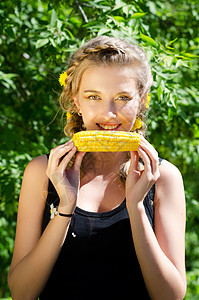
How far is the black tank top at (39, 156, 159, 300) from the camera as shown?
234 centimetres

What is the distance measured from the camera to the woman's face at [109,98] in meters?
2.43

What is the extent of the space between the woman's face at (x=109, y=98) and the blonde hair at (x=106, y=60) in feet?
0.17

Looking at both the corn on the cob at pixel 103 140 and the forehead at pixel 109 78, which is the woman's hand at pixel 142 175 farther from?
the forehead at pixel 109 78

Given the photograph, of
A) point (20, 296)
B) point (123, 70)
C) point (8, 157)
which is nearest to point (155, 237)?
point (20, 296)

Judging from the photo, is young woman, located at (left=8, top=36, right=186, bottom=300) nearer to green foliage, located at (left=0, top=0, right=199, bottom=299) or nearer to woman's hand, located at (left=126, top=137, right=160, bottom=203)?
woman's hand, located at (left=126, top=137, right=160, bottom=203)

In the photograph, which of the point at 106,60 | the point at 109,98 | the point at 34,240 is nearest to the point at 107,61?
the point at 106,60

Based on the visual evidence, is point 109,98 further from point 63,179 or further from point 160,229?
point 160,229

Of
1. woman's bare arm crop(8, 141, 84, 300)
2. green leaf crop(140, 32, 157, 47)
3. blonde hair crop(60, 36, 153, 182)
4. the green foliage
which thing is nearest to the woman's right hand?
woman's bare arm crop(8, 141, 84, 300)

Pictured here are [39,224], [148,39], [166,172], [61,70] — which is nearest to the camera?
[39,224]

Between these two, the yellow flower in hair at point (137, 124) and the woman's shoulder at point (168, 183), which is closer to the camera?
the woman's shoulder at point (168, 183)

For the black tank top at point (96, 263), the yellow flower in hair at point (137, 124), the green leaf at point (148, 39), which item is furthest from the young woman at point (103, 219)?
the green leaf at point (148, 39)

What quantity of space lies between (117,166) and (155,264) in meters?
0.77

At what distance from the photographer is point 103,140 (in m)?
2.40

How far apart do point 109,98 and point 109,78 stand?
123mm
